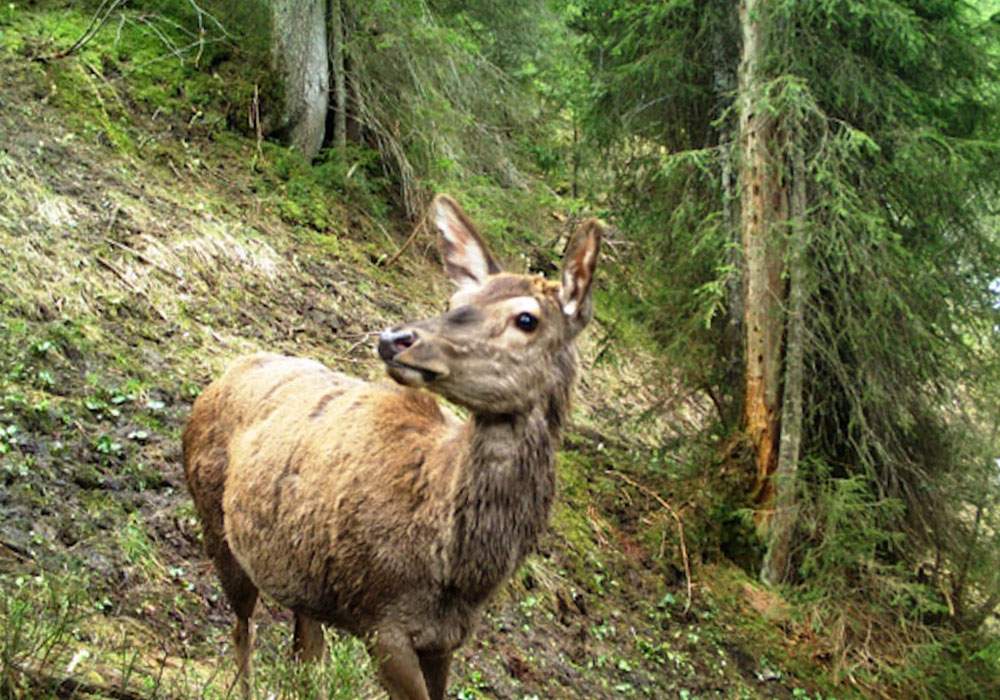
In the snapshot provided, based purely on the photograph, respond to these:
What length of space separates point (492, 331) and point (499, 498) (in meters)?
0.70

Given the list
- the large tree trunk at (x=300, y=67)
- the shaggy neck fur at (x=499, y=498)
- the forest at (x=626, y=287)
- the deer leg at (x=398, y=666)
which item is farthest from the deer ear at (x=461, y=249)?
the large tree trunk at (x=300, y=67)

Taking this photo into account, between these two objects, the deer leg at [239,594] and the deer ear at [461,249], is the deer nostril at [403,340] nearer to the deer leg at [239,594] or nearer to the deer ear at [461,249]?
the deer ear at [461,249]

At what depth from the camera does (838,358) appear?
10703 mm

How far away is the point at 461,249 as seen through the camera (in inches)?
198

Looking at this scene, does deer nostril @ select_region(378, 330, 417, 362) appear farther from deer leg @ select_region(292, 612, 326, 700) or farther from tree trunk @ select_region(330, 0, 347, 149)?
tree trunk @ select_region(330, 0, 347, 149)

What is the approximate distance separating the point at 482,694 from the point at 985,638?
19.1 feet

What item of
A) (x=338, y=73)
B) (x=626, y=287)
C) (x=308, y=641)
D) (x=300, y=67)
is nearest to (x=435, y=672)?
(x=308, y=641)

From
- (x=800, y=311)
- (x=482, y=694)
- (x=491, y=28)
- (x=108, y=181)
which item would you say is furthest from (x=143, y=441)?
(x=491, y=28)

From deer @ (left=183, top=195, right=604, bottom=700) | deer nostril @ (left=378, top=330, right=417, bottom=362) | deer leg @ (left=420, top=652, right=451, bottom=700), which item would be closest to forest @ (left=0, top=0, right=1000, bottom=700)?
deer @ (left=183, top=195, right=604, bottom=700)

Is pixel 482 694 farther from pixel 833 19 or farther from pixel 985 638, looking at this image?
pixel 833 19

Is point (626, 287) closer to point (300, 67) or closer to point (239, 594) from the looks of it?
point (300, 67)

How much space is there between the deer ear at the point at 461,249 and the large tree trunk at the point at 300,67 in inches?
304

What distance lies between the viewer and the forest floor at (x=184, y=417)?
18.5 feet

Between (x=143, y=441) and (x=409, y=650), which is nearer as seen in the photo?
(x=409, y=650)
